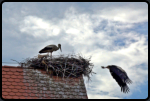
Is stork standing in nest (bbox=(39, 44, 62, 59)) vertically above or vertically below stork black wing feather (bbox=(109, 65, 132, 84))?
above

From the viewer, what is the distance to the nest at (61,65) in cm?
844

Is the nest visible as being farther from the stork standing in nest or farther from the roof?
the stork standing in nest

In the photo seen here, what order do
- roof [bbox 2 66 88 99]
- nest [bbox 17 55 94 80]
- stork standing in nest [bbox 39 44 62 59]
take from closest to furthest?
roof [bbox 2 66 88 99]
nest [bbox 17 55 94 80]
stork standing in nest [bbox 39 44 62 59]

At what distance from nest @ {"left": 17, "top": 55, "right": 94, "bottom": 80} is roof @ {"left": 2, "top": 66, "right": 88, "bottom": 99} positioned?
0.64ft

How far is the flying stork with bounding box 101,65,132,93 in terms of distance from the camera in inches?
343

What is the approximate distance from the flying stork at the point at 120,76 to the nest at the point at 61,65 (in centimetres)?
92

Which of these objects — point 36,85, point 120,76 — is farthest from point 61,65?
point 120,76

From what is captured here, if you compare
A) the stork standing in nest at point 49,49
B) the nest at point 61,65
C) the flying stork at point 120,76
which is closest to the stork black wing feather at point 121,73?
the flying stork at point 120,76

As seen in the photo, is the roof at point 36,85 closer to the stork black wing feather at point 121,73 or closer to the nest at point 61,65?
the nest at point 61,65

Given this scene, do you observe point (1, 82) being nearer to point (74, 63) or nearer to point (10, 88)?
point (10, 88)

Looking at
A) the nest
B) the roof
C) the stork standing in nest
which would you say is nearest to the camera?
the roof

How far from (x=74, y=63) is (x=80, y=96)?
1.35m

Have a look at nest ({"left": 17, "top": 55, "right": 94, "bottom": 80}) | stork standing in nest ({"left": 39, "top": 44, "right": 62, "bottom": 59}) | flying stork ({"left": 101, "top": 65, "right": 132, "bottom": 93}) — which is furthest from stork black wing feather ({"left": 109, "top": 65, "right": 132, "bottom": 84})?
stork standing in nest ({"left": 39, "top": 44, "right": 62, "bottom": 59})

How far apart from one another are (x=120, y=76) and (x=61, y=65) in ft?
7.66
